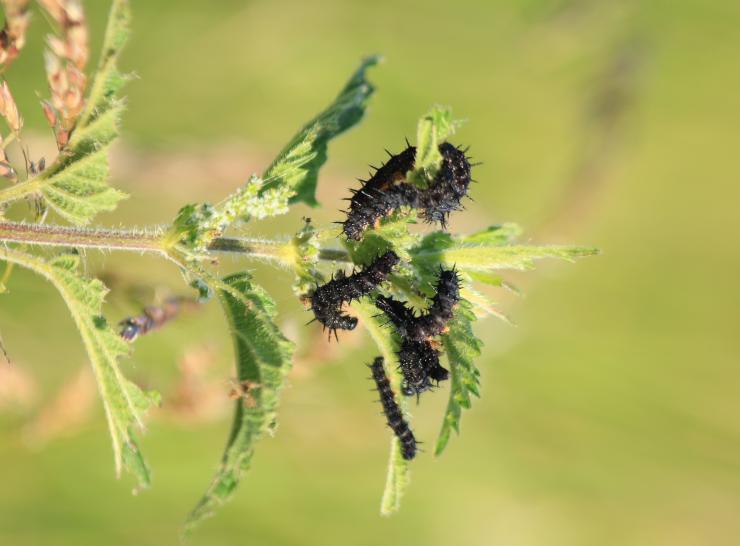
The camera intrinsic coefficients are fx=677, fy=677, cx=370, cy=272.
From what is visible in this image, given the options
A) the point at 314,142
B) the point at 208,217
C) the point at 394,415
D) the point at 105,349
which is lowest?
the point at 105,349

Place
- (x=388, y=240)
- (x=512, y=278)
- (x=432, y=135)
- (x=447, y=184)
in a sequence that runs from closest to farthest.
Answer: (x=432, y=135)
(x=447, y=184)
(x=388, y=240)
(x=512, y=278)

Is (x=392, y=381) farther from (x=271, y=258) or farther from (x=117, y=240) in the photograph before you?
(x=117, y=240)

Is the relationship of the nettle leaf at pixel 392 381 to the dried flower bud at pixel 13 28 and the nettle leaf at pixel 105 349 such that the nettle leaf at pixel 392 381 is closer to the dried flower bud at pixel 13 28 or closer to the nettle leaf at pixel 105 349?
the nettle leaf at pixel 105 349

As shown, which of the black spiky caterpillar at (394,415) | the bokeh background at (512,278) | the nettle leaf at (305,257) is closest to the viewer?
the nettle leaf at (305,257)

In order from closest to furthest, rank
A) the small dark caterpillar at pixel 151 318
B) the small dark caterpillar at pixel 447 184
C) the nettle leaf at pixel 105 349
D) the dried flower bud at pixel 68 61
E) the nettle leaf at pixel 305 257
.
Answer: the dried flower bud at pixel 68 61 → the small dark caterpillar at pixel 447 184 → the nettle leaf at pixel 105 349 → the nettle leaf at pixel 305 257 → the small dark caterpillar at pixel 151 318

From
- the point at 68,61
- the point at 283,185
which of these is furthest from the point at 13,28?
the point at 283,185

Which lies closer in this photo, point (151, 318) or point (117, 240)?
point (117, 240)

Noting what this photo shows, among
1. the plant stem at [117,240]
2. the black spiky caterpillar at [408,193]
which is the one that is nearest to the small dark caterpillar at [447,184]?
the black spiky caterpillar at [408,193]
